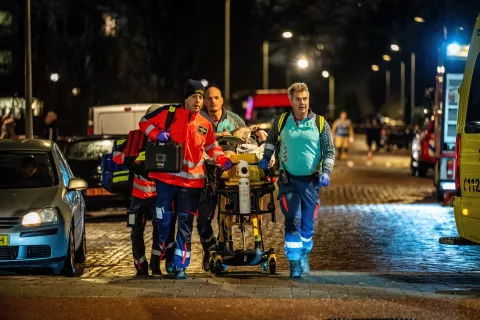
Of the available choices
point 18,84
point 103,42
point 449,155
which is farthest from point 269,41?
point 449,155

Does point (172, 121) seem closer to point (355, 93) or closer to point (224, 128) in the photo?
point (224, 128)

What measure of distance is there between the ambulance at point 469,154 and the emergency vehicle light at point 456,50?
9.67m

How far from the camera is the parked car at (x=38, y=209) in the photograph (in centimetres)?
1168

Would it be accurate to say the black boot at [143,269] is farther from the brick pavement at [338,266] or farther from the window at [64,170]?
the window at [64,170]

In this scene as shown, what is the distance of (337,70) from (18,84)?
65844mm

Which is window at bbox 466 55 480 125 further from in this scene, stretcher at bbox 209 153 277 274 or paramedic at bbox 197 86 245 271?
paramedic at bbox 197 86 245 271

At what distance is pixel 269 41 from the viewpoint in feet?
229

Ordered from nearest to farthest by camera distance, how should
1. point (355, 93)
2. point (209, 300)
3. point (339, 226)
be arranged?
point (209, 300)
point (339, 226)
point (355, 93)

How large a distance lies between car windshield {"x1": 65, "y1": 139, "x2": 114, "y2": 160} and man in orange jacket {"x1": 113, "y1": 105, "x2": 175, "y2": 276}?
8.24 metres

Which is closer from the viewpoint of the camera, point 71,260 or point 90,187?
point 71,260

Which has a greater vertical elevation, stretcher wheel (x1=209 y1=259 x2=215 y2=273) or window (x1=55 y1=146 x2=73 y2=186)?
window (x1=55 y1=146 x2=73 y2=186)

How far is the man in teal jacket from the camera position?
11.1 m

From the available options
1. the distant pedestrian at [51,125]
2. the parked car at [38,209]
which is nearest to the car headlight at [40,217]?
the parked car at [38,209]

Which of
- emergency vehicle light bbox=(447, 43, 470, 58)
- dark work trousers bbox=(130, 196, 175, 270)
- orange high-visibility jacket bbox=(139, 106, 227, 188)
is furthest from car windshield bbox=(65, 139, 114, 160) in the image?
orange high-visibility jacket bbox=(139, 106, 227, 188)
